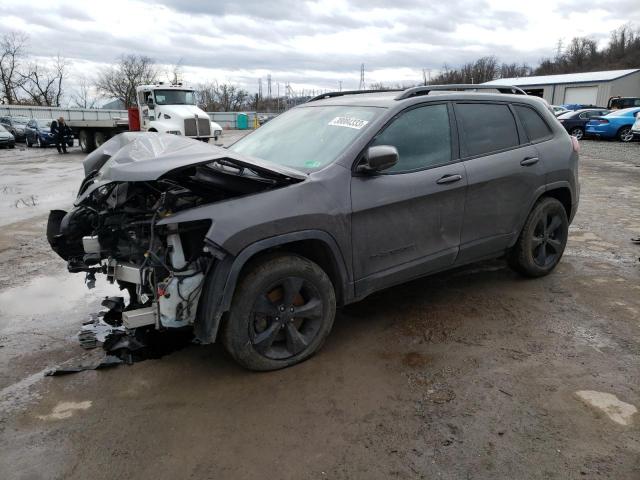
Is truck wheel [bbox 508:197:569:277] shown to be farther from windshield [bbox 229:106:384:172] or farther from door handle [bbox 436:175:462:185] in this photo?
windshield [bbox 229:106:384:172]

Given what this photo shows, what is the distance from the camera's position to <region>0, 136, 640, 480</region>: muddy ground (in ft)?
8.01

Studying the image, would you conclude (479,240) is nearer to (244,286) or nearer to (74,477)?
(244,286)

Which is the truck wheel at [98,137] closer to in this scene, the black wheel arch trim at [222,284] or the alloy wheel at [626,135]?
the black wheel arch trim at [222,284]

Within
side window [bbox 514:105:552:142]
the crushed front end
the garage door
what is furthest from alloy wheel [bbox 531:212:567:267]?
the garage door

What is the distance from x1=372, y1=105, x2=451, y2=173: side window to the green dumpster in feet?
145

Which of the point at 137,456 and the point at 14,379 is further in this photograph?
the point at 14,379

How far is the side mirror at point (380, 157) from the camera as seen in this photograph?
323 cm

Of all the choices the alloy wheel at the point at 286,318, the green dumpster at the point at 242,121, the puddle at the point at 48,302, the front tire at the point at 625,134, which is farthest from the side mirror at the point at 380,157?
the green dumpster at the point at 242,121

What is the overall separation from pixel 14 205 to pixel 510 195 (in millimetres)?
9077

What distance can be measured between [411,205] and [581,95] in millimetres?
54768

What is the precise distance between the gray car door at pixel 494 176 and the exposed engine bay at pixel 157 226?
1.71 m

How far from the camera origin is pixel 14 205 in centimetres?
930

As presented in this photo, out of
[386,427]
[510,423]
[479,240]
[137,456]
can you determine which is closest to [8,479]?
[137,456]

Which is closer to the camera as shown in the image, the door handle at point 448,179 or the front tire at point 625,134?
the door handle at point 448,179
